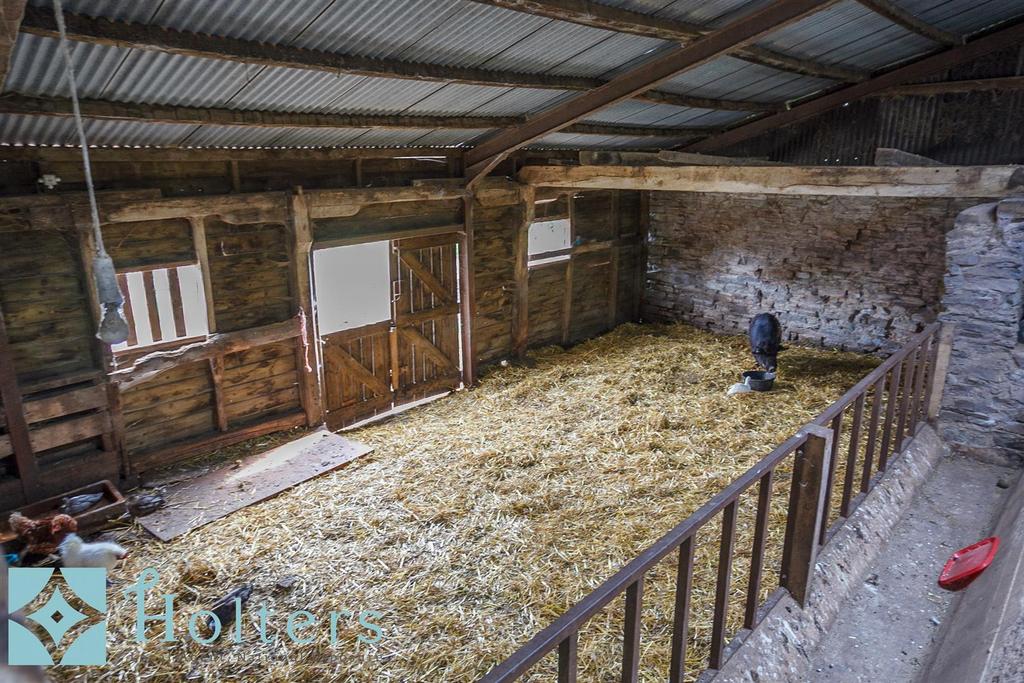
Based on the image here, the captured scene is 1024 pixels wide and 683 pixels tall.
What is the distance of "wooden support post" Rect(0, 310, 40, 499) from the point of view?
4617 mm

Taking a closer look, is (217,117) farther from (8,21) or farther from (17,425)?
(8,21)

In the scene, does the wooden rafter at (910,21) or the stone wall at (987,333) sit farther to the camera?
the wooden rafter at (910,21)

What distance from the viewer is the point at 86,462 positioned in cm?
520

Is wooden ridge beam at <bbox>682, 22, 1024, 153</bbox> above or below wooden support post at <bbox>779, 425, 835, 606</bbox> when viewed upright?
above

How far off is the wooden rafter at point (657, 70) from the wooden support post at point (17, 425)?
462 centimetres

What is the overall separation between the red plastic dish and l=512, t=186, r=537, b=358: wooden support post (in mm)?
6025

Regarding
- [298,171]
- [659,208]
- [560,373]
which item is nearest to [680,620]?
[298,171]

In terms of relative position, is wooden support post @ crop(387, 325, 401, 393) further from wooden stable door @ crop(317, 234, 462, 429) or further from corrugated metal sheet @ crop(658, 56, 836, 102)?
corrugated metal sheet @ crop(658, 56, 836, 102)

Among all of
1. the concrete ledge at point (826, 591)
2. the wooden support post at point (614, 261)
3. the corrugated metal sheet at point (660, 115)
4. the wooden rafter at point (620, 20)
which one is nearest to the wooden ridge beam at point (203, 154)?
the corrugated metal sheet at point (660, 115)

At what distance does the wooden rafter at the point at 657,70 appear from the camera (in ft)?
14.8

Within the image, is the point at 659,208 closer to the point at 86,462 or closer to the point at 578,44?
the point at 578,44

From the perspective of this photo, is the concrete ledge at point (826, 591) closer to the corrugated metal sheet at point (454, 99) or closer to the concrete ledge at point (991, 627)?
the concrete ledge at point (991, 627)

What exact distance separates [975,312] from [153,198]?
6682mm

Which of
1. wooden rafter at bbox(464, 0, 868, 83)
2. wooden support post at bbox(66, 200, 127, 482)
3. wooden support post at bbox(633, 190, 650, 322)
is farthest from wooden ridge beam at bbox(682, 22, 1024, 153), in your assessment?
wooden support post at bbox(66, 200, 127, 482)
